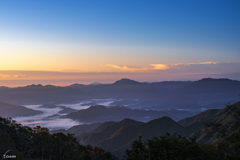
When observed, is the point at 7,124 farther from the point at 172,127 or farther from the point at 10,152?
the point at 172,127

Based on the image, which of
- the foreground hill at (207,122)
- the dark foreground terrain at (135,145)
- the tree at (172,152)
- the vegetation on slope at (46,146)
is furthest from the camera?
the foreground hill at (207,122)

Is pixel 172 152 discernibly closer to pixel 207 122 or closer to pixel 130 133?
pixel 130 133

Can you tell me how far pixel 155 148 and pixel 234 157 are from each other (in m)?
8.75

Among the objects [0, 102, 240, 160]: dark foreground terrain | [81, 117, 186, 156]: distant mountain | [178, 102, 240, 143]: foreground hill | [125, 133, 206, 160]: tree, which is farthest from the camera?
[81, 117, 186, 156]: distant mountain

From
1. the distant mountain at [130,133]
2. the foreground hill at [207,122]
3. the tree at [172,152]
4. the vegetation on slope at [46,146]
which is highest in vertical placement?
the tree at [172,152]

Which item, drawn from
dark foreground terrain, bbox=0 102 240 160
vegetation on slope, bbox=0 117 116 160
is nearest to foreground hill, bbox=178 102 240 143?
dark foreground terrain, bbox=0 102 240 160

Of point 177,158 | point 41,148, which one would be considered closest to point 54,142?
Result: point 41,148

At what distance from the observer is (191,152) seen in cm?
2344

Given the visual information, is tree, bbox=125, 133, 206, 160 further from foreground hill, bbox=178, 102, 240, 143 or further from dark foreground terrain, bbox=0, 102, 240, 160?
foreground hill, bbox=178, 102, 240, 143

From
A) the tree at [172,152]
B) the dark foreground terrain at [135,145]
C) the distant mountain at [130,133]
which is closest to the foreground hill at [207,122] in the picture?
the dark foreground terrain at [135,145]

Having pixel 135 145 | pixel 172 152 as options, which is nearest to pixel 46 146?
pixel 135 145

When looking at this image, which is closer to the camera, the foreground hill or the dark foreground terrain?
the dark foreground terrain

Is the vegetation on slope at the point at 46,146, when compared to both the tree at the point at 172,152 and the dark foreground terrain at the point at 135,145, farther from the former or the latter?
the tree at the point at 172,152

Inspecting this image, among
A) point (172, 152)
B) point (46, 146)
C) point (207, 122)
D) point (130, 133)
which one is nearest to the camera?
point (172, 152)
